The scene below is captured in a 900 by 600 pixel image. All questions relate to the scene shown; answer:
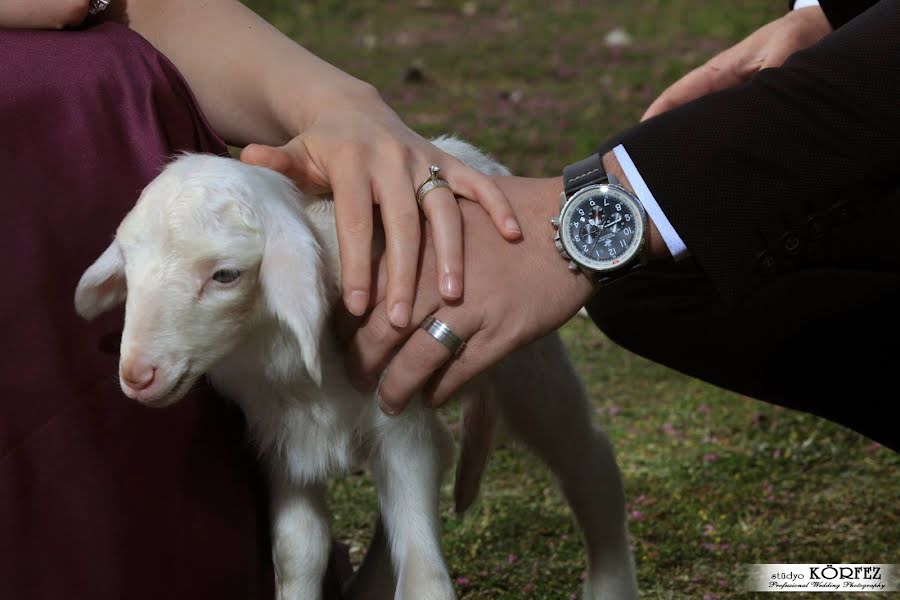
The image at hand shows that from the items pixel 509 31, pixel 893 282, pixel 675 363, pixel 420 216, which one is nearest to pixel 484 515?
pixel 675 363

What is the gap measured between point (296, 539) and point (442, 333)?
1.23ft

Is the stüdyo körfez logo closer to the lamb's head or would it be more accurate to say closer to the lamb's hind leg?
the lamb's hind leg

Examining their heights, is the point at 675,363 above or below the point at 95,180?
above

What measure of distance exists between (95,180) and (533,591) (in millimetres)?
1095

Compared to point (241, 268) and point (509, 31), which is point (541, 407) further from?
point (509, 31)

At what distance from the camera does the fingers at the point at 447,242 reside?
138 centimetres

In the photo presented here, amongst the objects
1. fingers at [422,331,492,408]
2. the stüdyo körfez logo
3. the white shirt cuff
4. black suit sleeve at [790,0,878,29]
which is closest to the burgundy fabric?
fingers at [422,331,492,408]

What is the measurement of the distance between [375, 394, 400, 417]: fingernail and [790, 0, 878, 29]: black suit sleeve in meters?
1.16

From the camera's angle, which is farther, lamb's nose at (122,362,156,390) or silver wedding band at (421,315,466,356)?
silver wedding band at (421,315,466,356)

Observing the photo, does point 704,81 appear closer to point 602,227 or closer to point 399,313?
point 602,227

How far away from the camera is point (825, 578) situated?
80.2 inches

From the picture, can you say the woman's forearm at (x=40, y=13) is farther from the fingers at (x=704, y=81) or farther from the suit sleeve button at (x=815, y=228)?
the fingers at (x=704, y=81)

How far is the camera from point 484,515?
95.2 inches

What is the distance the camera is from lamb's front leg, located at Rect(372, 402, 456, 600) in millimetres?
1502
